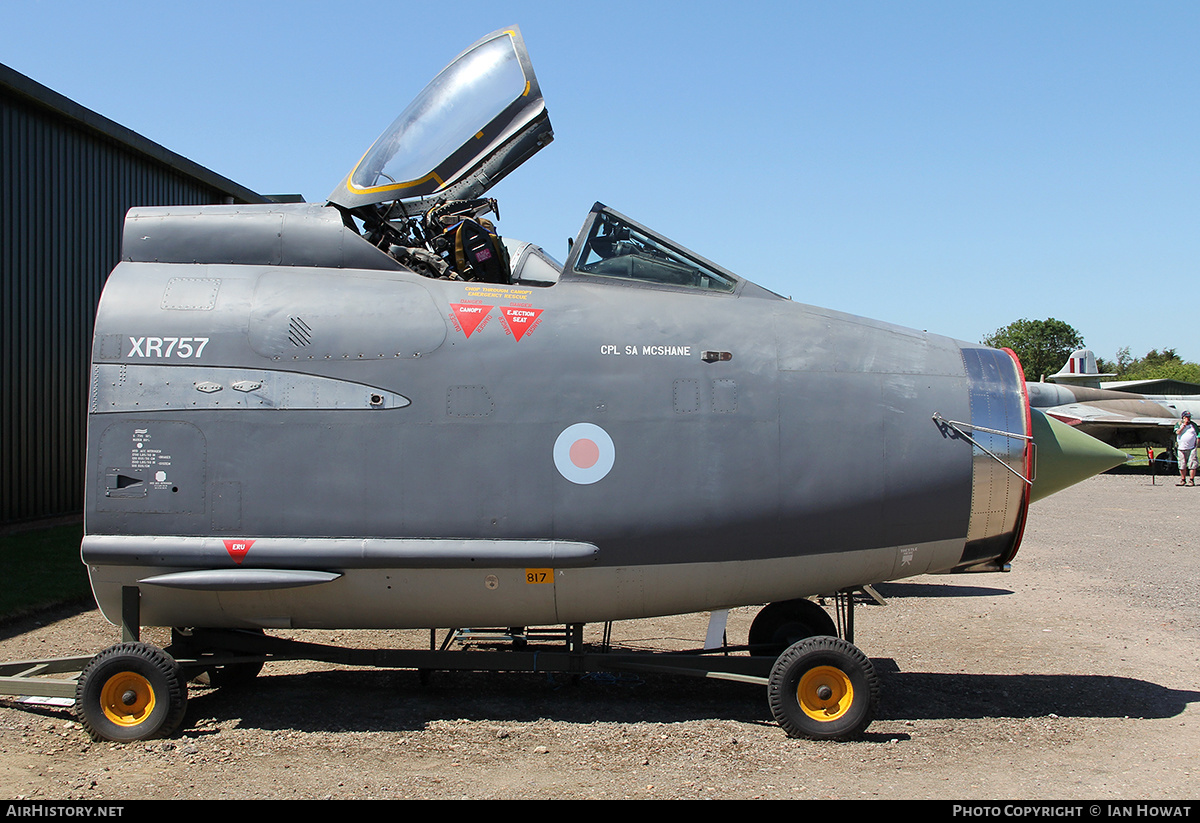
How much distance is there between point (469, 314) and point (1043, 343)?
8543cm

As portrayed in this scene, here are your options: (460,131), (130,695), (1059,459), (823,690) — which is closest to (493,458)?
(460,131)

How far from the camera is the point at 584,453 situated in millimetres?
5387

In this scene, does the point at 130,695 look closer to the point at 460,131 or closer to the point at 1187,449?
the point at 460,131

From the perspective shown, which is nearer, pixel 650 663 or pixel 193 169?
pixel 650 663

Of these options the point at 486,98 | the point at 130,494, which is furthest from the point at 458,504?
the point at 486,98

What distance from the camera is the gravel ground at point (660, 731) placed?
4.66m

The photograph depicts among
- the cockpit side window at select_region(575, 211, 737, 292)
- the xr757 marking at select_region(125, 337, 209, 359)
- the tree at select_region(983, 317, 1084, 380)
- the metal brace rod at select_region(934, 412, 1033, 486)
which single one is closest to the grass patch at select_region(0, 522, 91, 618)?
the xr757 marking at select_region(125, 337, 209, 359)

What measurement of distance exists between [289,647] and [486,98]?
4092mm

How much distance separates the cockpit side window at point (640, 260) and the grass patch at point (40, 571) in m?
7.05

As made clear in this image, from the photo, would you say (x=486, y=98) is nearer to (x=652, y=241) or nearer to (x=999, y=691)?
(x=652, y=241)

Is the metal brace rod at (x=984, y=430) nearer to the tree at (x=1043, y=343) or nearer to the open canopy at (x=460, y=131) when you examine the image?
the open canopy at (x=460, y=131)

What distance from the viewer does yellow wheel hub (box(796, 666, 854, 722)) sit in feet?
17.8

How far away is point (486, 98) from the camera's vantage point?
6.02 metres
